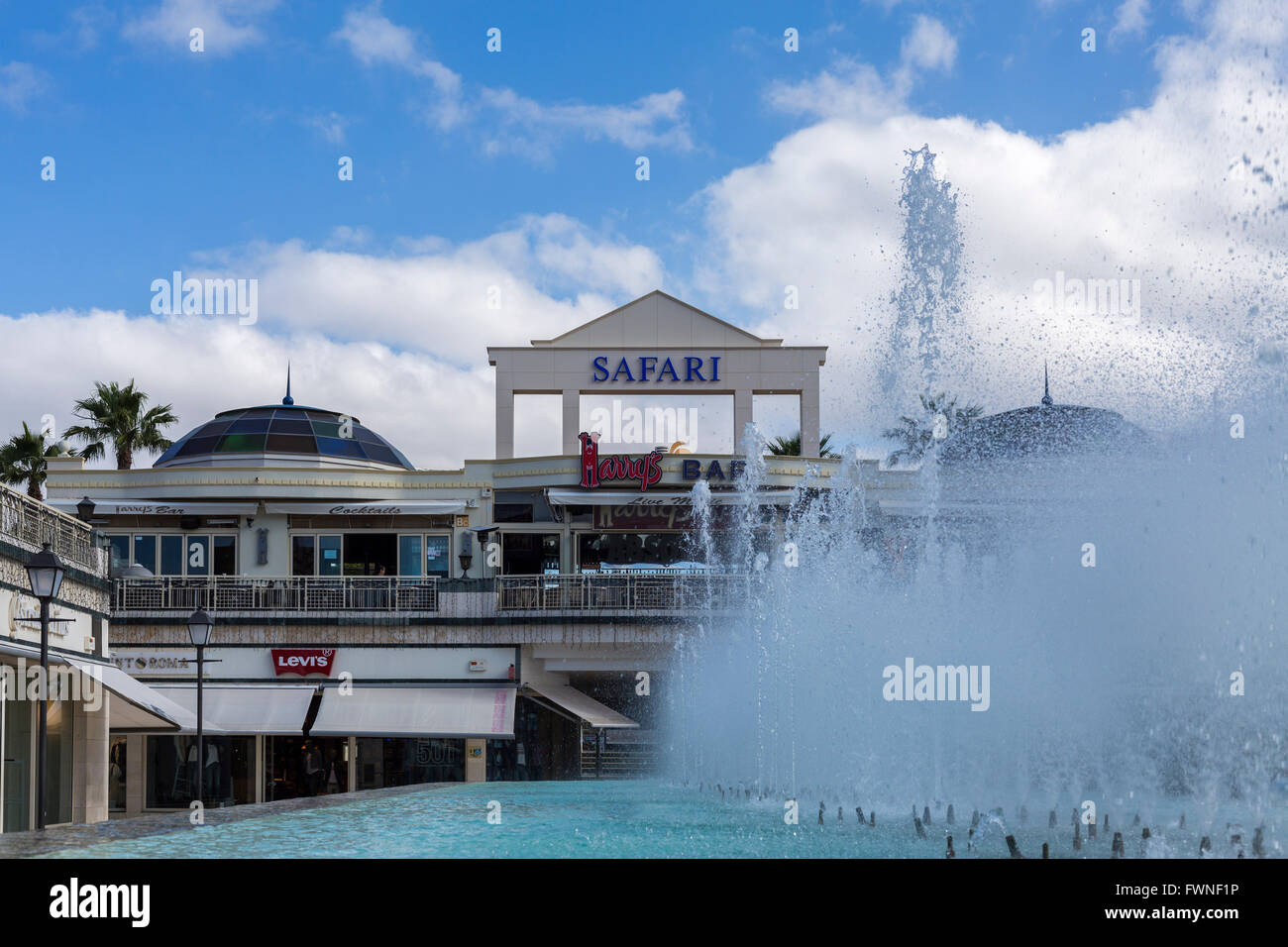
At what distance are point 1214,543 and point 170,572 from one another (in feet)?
94.7

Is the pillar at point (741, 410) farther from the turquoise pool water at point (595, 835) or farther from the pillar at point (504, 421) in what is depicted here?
the turquoise pool water at point (595, 835)

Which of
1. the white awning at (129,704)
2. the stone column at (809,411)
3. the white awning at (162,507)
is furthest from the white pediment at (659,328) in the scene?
the white awning at (129,704)

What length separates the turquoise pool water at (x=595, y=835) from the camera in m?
11.2

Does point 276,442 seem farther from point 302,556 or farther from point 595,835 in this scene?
point 595,835

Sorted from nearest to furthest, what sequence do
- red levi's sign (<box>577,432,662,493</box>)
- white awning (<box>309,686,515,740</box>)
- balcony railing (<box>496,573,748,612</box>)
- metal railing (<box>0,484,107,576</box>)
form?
metal railing (<box>0,484,107,576</box>) → white awning (<box>309,686,515,740</box>) → balcony railing (<box>496,573,748,612</box>) → red levi's sign (<box>577,432,662,493</box>)

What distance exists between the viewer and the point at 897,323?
70.1 ft

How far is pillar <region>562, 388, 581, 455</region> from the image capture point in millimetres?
35656

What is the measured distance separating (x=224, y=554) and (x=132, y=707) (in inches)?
553

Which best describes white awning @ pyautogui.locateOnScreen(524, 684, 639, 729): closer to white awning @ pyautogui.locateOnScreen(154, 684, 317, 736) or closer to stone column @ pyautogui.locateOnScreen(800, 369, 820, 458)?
white awning @ pyautogui.locateOnScreen(154, 684, 317, 736)

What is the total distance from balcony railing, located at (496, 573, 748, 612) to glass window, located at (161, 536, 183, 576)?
30.9ft

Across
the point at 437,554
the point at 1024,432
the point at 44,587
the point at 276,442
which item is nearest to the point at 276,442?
the point at 276,442

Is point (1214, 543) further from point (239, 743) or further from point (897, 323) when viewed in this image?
point (239, 743)

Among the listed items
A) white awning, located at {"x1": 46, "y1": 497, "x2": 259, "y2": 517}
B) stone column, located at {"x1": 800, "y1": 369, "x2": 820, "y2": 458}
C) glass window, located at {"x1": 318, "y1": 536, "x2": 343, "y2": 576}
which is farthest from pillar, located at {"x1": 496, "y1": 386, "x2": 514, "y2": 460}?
stone column, located at {"x1": 800, "y1": 369, "x2": 820, "y2": 458}
